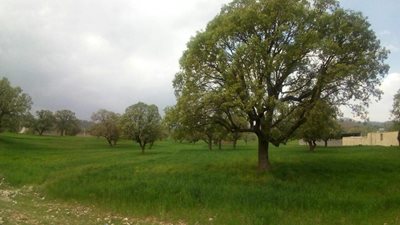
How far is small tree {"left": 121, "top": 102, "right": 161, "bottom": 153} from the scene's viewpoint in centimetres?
7706

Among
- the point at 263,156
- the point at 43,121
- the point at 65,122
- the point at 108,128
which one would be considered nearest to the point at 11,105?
the point at 108,128

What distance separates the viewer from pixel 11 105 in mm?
83250

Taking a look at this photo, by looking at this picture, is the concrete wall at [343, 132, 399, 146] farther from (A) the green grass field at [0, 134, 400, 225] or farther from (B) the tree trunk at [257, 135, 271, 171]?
(B) the tree trunk at [257, 135, 271, 171]

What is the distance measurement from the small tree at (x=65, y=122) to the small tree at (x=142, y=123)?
96428mm

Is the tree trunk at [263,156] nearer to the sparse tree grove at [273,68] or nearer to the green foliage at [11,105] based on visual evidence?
the sparse tree grove at [273,68]

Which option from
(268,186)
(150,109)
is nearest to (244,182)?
(268,186)

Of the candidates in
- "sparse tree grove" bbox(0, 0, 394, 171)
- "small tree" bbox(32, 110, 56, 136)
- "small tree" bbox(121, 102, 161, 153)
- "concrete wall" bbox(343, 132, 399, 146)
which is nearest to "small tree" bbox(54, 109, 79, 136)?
"small tree" bbox(32, 110, 56, 136)

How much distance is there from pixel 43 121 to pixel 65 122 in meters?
12.4

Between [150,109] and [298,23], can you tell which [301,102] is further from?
[150,109]

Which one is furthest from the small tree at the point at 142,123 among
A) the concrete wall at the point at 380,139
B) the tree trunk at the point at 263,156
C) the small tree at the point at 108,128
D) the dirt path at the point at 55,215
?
the concrete wall at the point at 380,139

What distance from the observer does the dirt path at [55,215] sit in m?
17.3

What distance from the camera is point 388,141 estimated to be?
94.8 metres

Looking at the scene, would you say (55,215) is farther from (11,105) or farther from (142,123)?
(11,105)

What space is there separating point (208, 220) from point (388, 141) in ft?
287
